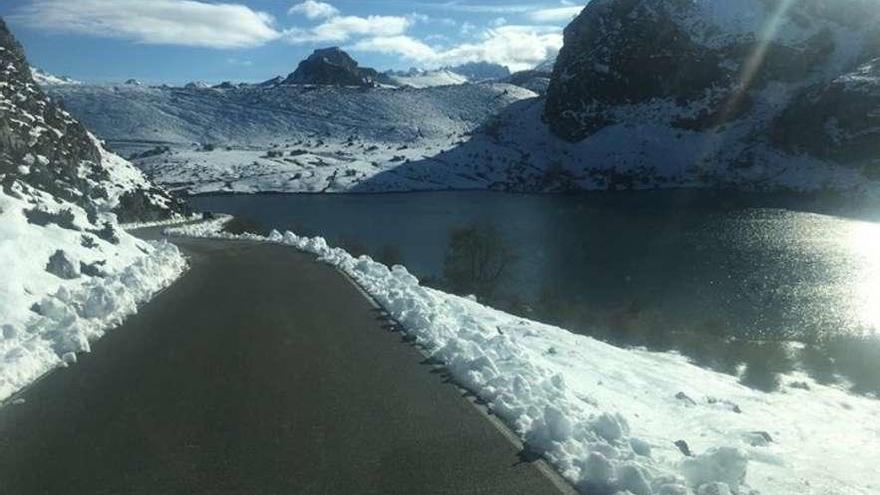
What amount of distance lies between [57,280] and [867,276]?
56.4 metres

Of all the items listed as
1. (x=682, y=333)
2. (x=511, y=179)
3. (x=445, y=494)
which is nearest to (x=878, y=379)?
(x=682, y=333)

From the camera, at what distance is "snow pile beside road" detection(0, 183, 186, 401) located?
11.6 m

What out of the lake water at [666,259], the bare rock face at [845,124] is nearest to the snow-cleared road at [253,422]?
the lake water at [666,259]

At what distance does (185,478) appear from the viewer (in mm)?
6891

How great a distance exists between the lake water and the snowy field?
9445mm

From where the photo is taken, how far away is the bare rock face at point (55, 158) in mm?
25125

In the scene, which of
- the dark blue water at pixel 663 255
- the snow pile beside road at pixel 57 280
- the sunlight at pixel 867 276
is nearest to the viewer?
the snow pile beside road at pixel 57 280

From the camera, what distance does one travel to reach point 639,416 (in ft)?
37.0

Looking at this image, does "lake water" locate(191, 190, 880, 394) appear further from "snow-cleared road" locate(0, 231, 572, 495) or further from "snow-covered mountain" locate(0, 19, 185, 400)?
"snow-cleared road" locate(0, 231, 572, 495)

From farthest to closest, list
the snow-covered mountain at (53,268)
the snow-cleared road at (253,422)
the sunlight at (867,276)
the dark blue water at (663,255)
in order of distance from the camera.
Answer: the sunlight at (867,276), the dark blue water at (663,255), the snow-covered mountain at (53,268), the snow-cleared road at (253,422)

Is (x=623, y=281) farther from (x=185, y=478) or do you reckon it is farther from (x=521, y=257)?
(x=185, y=478)

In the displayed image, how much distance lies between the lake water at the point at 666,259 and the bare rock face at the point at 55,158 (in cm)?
1680

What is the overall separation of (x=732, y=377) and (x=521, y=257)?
48.3m

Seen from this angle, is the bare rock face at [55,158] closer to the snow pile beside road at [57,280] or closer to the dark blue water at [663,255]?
the snow pile beside road at [57,280]
